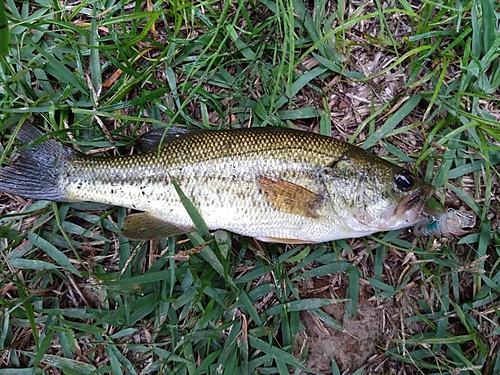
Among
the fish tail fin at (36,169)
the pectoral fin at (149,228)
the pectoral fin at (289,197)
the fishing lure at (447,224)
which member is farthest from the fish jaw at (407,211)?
the fish tail fin at (36,169)

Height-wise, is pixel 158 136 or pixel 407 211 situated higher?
A: pixel 158 136

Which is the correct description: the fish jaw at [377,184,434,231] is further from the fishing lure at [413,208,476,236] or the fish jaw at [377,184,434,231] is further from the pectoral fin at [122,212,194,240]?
the pectoral fin at [122,212,194,240]

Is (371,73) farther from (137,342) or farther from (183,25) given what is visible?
(137,342)

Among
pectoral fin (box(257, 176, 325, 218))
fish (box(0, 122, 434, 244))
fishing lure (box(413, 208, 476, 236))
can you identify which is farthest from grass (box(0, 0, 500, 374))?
pectoral fin (box(257, 176, 325, 218))

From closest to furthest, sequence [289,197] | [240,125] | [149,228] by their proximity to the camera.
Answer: [289,197]
[149,228]
[240,125]

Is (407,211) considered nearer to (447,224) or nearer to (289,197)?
(447,224)

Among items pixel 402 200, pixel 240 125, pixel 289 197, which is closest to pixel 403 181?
pixel 402 200

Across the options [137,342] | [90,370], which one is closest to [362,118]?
[137,342]
